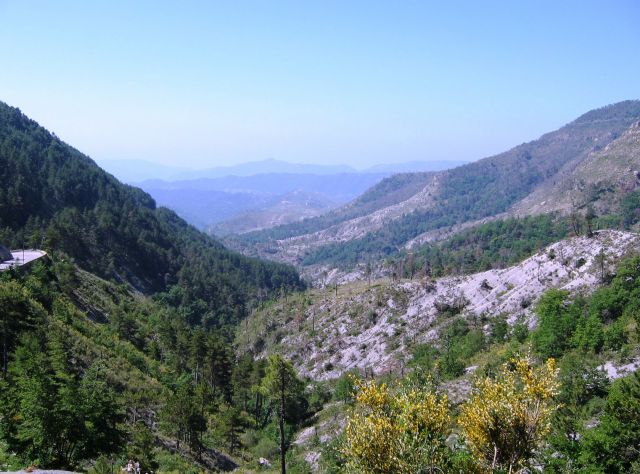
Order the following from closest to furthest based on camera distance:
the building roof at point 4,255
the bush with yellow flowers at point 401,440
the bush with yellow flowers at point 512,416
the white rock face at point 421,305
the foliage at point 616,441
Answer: the bush with yellow flowers at point 401,440, the bush with yellow flowers at point 512,416, the foliage at point 616,441, the white rock face at point 421,305, the building roof at point 4,255

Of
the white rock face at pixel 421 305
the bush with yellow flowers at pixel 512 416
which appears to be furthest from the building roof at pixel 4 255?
the bush with yellow flowers at pixel 512 416

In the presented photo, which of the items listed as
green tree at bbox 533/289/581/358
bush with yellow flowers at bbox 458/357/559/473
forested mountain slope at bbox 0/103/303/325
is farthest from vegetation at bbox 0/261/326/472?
green tree at bbox 533/289/581/358

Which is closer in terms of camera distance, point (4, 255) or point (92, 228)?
point (4, 255)

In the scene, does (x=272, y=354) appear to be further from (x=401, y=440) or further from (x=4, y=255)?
(x=401, y=440)

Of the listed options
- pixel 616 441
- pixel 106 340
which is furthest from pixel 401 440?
pixel 106 340

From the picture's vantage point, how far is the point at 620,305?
59500mm

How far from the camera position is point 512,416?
15.4 m

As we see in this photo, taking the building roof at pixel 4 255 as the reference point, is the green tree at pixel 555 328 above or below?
below

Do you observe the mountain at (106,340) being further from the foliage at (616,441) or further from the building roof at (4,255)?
the foliage at (616,441)

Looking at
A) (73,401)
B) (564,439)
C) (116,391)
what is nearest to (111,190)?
(116,391)

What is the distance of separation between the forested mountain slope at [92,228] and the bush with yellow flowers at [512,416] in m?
114

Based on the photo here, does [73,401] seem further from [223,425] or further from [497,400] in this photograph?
[223,425]

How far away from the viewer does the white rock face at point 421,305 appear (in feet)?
271

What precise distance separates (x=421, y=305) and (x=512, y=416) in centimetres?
9411
